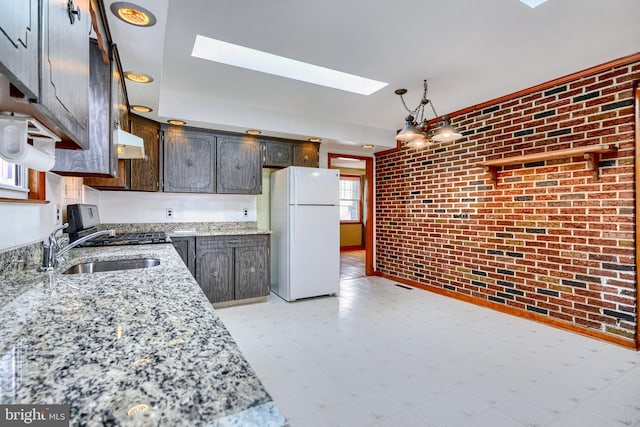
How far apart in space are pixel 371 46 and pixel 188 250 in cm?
270

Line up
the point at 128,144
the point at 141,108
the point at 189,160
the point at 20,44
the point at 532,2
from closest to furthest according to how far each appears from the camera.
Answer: the point at 20,44 < the point at 532,2 < the point at 128,144 < the point at 141,108 < the point at 189,160

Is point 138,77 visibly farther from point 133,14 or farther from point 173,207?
point 173,207

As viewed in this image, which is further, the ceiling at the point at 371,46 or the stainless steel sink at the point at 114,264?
the ceiling at the point at 371,46

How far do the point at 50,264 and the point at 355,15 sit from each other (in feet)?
7.10

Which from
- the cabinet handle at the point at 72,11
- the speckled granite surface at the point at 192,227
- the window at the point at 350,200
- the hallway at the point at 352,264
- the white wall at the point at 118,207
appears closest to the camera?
the cabinet handle at the point at 72,11

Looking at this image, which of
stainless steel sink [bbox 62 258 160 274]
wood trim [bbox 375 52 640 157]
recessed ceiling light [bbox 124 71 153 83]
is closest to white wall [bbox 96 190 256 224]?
recessed ceiling light [bbox 124 71 153 83]

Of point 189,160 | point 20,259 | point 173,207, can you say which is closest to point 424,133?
point 189,160

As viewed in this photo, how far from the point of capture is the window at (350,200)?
8.48 m

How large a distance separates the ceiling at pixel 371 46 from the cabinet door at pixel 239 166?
332mm

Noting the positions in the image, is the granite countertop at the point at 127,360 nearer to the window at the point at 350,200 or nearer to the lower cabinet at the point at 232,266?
the lower cabinet at the point at 232,266

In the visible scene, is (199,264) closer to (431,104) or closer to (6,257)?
(6,257)

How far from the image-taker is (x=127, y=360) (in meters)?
0.61

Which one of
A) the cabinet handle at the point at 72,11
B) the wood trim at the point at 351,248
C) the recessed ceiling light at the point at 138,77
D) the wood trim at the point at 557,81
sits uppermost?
the wood trim at the point at 557,81

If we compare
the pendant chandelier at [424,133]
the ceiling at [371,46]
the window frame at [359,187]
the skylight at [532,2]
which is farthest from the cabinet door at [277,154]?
the window frame at [359,187]
